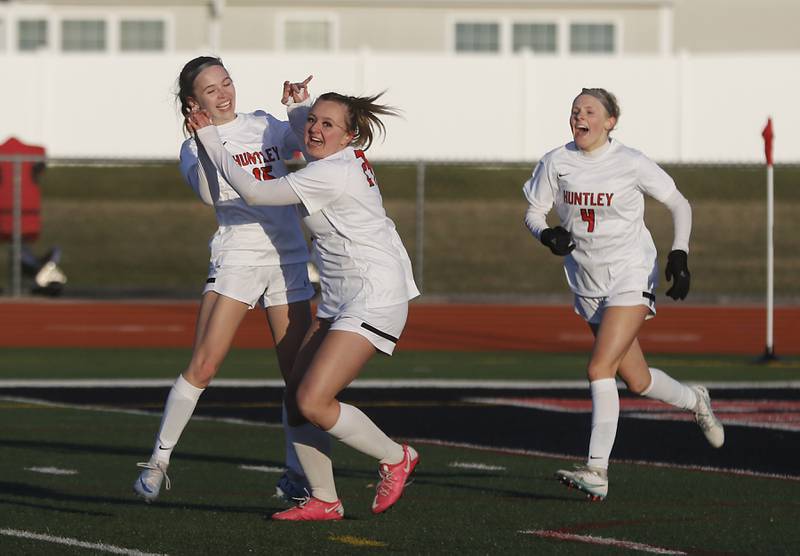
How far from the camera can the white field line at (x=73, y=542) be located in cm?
702

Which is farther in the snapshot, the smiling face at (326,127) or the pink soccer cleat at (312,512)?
the pink soccer cleat at (312,512)

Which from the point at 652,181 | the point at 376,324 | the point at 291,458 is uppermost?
the point at 652,181

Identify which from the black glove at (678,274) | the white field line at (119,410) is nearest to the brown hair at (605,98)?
the black glove at (678,274)

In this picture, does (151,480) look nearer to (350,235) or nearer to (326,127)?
(350,235)

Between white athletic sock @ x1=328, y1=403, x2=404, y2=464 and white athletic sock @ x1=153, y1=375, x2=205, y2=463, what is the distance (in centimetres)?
92

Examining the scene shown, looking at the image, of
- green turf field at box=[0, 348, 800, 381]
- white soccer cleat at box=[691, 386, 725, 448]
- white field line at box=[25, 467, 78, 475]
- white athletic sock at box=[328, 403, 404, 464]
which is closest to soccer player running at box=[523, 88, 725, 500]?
white soccer cleat at box=[691, 386, 725, 448]

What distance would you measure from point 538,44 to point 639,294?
29082mm

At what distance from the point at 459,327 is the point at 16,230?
6.47m

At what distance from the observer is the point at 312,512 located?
25.8 ft

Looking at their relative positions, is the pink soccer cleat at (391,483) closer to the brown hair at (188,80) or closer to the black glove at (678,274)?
the black glove at (678,274)

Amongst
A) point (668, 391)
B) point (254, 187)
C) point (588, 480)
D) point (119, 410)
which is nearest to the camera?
point (254, 187)

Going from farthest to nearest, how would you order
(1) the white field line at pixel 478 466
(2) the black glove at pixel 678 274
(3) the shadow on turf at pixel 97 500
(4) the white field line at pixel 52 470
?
(1) the white field line at pixel 478 466 → (4) the white field line at pixel 52 470 → (2) the black glove at pixel 678 274 → (3) the shadow on turf at pixel 97 500

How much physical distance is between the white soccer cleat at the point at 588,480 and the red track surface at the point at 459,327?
9033 mm

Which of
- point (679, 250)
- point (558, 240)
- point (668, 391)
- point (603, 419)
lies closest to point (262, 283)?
point (558, 240)
